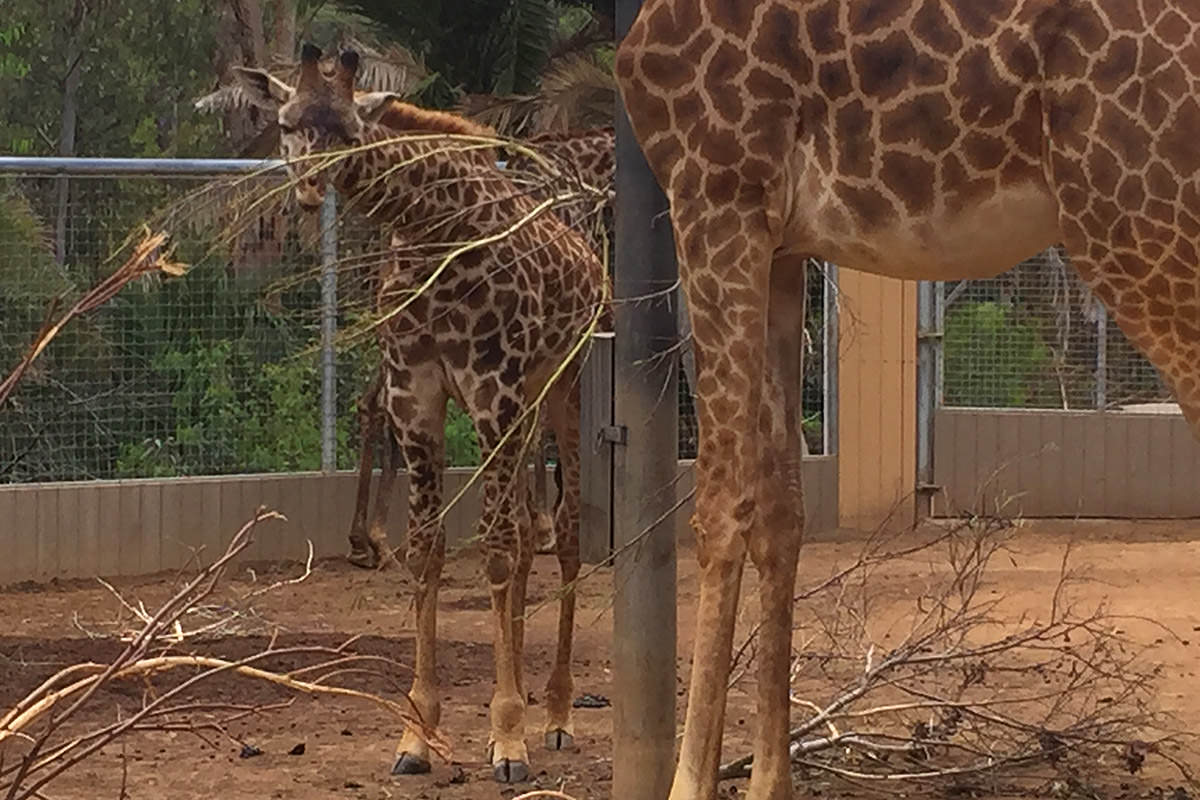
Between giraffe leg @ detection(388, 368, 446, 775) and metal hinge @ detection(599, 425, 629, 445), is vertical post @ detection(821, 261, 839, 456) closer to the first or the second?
giraffe leg @ detection(388, 368, 446, 775)

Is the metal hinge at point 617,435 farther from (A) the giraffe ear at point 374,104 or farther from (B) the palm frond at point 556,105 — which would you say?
(B) the palm frond at point 556,105

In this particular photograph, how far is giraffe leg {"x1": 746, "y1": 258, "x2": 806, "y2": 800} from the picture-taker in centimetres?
496

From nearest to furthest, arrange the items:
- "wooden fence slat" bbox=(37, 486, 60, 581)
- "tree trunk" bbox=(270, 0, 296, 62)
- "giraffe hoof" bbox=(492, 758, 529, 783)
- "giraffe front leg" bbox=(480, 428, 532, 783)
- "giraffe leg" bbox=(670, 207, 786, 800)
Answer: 1. "giraffe leg" bbox=(670, 207, 786, 800)
2. "giraffe hoof" bbox=(492, 758, 529, 783)
3. "giraffe front leg" bbox=(480, 428, 532, 783)
4. "wooden fence slat" bbox=(37, 486, 60, 581)
5. "tree trunk" bbox=(270, 0, 296, 62)

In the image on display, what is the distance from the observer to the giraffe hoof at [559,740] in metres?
6.71

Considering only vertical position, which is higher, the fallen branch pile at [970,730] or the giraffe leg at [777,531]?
the giraffe leg at [777,531]

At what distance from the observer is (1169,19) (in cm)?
424

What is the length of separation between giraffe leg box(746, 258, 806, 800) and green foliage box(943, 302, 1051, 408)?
8.36 meters

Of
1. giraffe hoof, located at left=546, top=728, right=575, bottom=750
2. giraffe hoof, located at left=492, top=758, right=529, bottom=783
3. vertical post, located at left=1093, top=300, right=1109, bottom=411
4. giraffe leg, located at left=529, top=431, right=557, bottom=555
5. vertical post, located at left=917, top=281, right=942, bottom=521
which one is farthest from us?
vertical post, located at left=1093, top=300, right=1109, bottom=411

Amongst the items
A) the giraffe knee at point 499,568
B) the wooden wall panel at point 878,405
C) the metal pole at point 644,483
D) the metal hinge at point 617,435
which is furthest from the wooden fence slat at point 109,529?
the metal pole at point 644,483

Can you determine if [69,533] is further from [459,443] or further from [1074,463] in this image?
[1074,463]

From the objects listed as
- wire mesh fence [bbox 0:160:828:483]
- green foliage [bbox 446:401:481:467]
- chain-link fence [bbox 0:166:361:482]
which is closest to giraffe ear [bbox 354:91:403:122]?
wire mesh fence [bbox 0:160:828:483]

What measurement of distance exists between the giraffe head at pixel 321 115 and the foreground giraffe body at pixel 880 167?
2329 mm

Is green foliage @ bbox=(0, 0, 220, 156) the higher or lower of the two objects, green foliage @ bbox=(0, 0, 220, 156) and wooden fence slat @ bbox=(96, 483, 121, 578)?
the higher

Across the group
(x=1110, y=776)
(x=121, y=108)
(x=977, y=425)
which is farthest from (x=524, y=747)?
(x=121, y=108)
